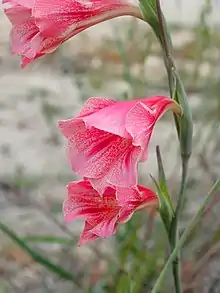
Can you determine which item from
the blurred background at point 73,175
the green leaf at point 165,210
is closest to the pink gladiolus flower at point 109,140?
the green leaf at point 165,210

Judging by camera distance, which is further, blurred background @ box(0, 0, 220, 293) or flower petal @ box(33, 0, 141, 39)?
blurred background @ box(0, 0, 220, 293)

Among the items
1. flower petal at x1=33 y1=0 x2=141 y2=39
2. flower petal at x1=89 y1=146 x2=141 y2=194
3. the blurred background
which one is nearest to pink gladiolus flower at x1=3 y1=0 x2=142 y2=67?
flower petal at x1=33 y1=0 x2=141 y2=39

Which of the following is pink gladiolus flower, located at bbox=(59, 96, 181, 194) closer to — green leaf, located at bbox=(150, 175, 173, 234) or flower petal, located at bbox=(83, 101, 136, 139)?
flower petal, located at bbox=(83, 101, 136, 139)

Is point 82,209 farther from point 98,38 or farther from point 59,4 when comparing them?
point 98,38

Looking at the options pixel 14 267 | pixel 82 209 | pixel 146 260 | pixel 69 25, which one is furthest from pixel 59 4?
pixel 14 267

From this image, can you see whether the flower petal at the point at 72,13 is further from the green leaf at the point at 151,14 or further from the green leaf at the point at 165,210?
the green leaf at the point at 165,210

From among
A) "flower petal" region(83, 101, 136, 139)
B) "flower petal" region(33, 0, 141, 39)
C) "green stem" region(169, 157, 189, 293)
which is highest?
"flower petal" region(33, 0, 141, 39)
